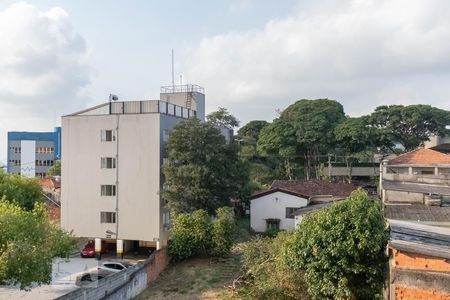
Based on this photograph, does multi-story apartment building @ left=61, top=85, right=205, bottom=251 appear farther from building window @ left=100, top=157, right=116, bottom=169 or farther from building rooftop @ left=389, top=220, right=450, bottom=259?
building rooftop @ left=389, top=220, right=450, bottom=259

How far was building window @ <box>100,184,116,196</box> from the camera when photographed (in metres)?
28.8

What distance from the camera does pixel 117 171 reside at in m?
28.7

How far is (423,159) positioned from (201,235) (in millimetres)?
19743

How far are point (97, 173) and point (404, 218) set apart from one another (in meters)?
17.9

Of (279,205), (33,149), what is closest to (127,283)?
(279,205)

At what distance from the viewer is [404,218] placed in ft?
65.8

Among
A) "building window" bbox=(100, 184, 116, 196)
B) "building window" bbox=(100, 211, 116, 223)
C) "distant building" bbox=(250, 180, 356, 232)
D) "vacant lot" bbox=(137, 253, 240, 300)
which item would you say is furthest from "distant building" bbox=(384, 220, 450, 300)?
"building window" bbox=(100, 211, 116, 223)

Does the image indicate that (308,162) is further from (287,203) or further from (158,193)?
(158,193)

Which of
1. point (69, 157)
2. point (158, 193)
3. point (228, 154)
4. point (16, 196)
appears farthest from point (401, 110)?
point (16, 196)

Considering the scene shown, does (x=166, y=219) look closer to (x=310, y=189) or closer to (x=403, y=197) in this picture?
(x=310, y=189)

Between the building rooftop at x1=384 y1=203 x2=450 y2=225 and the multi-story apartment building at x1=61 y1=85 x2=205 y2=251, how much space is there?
→ 13218mm

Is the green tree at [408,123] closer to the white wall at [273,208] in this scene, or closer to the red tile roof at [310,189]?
the red tile roof at [310,189]

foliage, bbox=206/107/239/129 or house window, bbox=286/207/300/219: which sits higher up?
foliage, bbox=206/107/239/129

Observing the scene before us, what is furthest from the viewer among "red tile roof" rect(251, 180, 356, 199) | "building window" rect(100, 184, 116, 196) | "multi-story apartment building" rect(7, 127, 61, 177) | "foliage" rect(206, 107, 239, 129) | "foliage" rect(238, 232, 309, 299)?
"multi-story apartment building" rect(7, 127, 61, 177)
